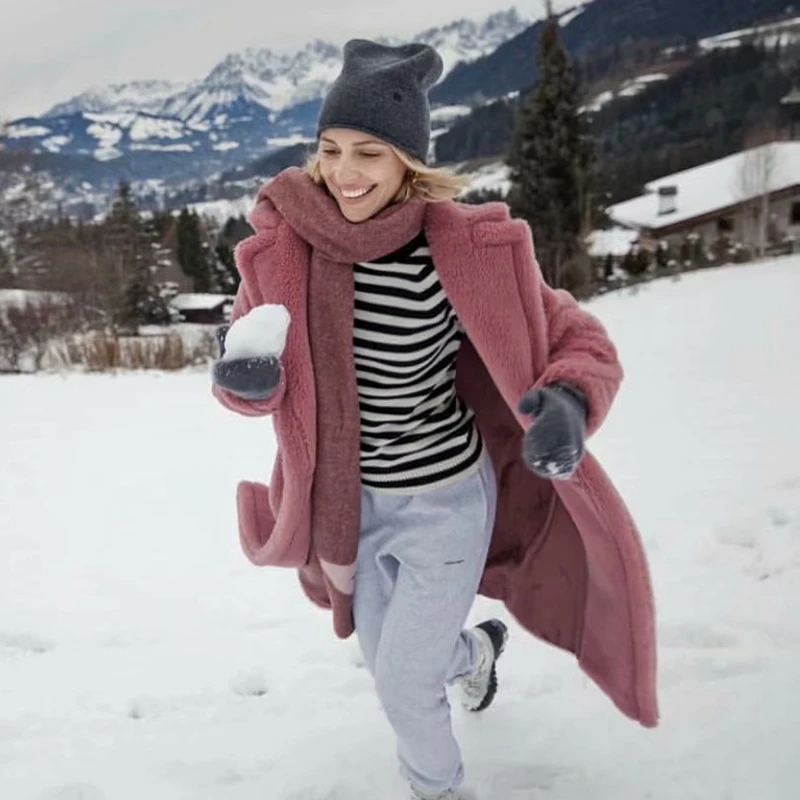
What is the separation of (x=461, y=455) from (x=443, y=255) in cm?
43

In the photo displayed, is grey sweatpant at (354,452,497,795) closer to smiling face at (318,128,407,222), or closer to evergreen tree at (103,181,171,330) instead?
smiling face at (318,128,407,222)

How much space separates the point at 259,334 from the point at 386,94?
1.69ft

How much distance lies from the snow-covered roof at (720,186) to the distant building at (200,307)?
60.1ft

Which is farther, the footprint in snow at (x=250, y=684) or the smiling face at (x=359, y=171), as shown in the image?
the footprint in snow at (x=250, y=684)

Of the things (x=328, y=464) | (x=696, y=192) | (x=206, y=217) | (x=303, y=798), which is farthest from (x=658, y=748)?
(x=206, y=217)

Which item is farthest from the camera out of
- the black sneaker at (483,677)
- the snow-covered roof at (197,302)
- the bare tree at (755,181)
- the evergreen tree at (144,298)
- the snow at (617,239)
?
the snow at (617,239)

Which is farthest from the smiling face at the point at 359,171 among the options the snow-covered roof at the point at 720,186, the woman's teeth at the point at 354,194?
the snow-covered roof at the point at 720,186

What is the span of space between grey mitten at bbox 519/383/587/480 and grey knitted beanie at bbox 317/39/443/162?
58 centimetres

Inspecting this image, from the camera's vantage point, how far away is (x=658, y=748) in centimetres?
203

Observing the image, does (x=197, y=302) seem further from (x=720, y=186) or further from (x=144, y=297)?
(x=720, y=186)

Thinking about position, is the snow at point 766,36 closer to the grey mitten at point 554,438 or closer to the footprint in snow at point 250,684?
the footprint in snow at point 250,684

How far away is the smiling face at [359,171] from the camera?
1.61 metres

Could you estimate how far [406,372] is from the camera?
5.54 ft

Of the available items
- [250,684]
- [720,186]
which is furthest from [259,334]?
[720,186]
